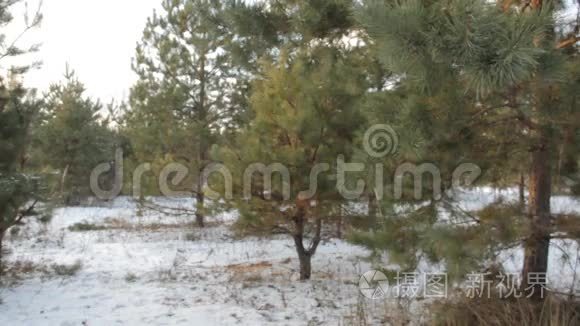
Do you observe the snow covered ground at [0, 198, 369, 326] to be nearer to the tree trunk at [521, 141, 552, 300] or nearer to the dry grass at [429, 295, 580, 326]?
the dry grass at [429, 295, 580, 326]

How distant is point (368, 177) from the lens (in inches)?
114

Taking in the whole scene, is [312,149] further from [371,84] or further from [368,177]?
[368,177]

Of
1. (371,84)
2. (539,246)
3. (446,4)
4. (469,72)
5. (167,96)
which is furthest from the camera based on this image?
(167,96)

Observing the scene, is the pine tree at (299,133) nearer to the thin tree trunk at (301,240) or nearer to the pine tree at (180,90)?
the thin tree trunk at (301,240)

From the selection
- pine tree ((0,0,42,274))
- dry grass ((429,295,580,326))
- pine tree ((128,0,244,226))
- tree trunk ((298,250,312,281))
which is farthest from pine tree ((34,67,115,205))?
dry grass ((429,295,580,326))

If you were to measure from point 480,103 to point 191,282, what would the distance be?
405 cm

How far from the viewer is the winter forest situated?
227 centimetres

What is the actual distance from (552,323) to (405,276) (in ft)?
3.21

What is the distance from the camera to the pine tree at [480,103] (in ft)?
6.15

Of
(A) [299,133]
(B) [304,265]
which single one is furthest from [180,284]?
(A) [299,133]

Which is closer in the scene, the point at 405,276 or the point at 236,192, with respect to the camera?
the point at 405,276

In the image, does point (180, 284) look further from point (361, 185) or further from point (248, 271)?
point (361, 185)

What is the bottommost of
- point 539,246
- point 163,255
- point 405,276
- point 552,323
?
point 163,255

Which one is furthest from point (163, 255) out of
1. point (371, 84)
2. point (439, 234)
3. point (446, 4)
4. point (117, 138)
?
point (117, 138)
